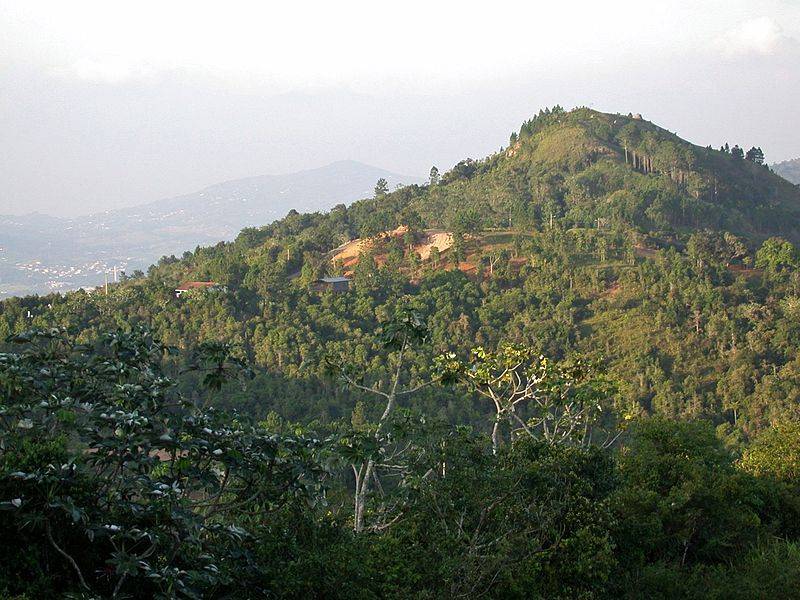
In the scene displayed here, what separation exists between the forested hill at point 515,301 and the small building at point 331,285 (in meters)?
0.64

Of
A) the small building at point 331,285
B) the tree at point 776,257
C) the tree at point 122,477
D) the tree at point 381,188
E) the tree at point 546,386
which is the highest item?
the tree at point 381,188

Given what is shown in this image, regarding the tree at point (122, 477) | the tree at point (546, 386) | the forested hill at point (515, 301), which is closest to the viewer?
the tree at point (122, 477)

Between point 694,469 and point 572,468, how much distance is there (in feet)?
8.20

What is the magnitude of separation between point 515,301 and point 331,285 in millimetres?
10385

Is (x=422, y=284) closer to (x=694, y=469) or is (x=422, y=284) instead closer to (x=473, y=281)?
(x=473, y=281)

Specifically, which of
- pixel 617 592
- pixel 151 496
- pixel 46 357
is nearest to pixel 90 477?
pixel 151 496

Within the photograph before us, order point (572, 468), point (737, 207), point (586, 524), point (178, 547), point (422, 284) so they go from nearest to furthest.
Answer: point (178, 547)
point (586, 524)
point (572, 468)
point (422, 284)
point (737, 207)

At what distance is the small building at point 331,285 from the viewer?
146ft

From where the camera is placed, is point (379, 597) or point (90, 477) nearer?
point (90, 477)

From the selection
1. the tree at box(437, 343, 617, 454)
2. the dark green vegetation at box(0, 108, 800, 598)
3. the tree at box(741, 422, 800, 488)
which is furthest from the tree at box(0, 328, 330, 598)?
the tree at box(741, 422, 800, 488)

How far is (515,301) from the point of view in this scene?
139ft

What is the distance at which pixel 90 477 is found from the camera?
5.03m

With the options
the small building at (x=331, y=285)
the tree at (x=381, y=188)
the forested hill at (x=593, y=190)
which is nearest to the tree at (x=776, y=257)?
the forested hill at (x=593, y=190)

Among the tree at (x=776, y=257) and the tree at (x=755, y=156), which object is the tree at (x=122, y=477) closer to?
the tree at (x=776, y=257)
